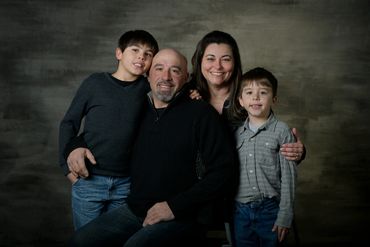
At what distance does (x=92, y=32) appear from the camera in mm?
4148

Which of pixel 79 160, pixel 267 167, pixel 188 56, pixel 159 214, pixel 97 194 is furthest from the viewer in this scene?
pixel 188 56

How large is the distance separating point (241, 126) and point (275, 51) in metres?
1.88

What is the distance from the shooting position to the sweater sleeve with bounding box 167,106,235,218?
2.33m

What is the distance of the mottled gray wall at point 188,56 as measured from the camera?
4125mm

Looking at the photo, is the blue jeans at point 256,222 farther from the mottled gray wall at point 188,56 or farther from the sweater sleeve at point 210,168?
the mottled gray wall at point 188,56

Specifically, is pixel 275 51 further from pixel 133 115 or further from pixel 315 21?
pixel 133 115

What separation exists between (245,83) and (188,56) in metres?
1.71

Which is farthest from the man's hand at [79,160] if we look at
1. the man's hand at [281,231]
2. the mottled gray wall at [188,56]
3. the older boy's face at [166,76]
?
the mottled gray wall at [188,56]

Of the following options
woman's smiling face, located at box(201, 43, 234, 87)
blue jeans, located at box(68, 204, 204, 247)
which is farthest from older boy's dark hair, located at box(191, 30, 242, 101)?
blue jeans, located at box(68, 204, 204, 247)

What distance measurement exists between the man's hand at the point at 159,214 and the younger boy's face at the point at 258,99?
2.24 ft

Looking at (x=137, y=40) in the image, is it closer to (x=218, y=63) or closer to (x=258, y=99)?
(x=218, y=63)

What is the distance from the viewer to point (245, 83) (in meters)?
2.60

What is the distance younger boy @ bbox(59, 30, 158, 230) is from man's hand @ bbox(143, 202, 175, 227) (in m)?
0.37

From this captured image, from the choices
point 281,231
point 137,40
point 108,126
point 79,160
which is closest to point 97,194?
point 79,160
